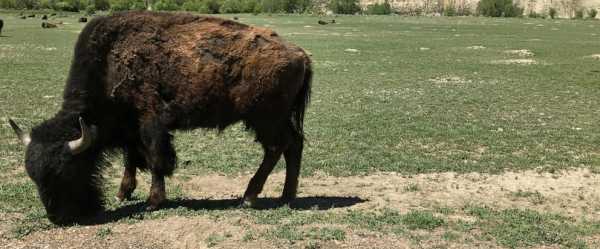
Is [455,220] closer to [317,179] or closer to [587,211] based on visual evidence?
[587,211]

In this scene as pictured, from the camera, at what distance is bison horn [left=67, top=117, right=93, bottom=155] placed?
648cm

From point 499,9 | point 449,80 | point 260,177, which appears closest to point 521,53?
point 449,80

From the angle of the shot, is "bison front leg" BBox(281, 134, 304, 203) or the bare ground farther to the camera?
"bison front leg" BBox(281, 134, 304, 203)

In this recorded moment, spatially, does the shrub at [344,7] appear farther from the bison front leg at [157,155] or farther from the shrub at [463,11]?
the bison front leg at [157,155]

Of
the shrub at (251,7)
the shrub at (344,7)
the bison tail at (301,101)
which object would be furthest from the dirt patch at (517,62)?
the shrub at (344,7)

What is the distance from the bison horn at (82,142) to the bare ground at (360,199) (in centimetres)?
91

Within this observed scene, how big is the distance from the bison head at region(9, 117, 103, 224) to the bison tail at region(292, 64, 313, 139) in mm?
2598

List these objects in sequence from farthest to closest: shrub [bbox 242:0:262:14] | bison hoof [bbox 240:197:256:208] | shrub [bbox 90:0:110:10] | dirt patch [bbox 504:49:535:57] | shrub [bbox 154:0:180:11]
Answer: shrub [bbox 242:0:262:14] → shrub [bbox 90:0:110:10] → shrub [bbox 154:0:180:11] → dirt patch [bbox 504:49:535:57] → bison hoof [bbox 240:197:256:208]

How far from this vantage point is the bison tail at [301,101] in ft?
24.8

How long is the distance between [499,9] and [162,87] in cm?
10797

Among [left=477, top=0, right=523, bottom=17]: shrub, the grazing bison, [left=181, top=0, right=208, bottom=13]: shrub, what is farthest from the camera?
[left=477, top=0, right=523, bottom=17]: shrub

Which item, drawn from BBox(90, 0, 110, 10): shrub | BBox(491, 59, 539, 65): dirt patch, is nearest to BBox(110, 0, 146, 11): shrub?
BBox(90, 0, 110, 10): shrub

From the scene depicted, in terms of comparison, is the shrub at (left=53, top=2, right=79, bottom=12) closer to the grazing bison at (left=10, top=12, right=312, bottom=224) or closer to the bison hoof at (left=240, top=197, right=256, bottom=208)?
the grazing bison at (left=10, top=12, right=312, bottom=224)

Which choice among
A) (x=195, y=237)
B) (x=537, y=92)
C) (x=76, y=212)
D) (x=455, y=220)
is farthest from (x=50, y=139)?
(x=537, y=92)
